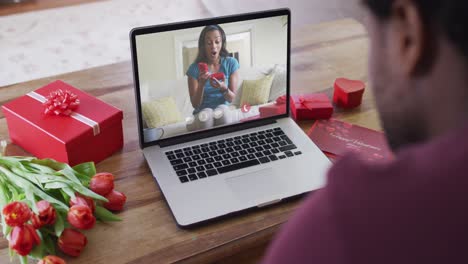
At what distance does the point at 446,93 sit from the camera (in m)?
0.48

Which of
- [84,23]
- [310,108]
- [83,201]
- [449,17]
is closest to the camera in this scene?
[449,17]

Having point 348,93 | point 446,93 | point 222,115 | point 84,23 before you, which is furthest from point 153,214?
point 84,23

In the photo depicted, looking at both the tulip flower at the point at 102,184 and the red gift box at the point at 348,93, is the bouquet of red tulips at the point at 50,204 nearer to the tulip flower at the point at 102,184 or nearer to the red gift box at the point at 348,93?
the tulip flower at the point at 102,184

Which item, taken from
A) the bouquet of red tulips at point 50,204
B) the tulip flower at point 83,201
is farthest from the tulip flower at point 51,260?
the tulip flower at point 83,201

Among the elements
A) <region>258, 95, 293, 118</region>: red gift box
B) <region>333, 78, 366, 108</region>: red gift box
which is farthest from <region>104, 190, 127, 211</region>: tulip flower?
<region>333, 78, 366, 108</region>: red gift box

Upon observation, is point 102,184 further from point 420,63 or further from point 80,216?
point 420,63

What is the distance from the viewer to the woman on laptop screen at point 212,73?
121 cm

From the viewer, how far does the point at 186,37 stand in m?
1.19

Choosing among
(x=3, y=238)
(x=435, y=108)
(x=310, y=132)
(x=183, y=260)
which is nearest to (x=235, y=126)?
(x=310, y=132)

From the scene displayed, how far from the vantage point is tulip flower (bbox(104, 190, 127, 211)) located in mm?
1068

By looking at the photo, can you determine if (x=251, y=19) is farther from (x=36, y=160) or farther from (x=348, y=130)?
(x=36, y=160)

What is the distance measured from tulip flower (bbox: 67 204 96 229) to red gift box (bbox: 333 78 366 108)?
2.36ft

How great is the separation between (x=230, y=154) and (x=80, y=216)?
0.37m

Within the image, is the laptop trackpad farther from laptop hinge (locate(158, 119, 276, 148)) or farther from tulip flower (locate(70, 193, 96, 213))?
tulip flower (locate(70, 193, 96, 213))
